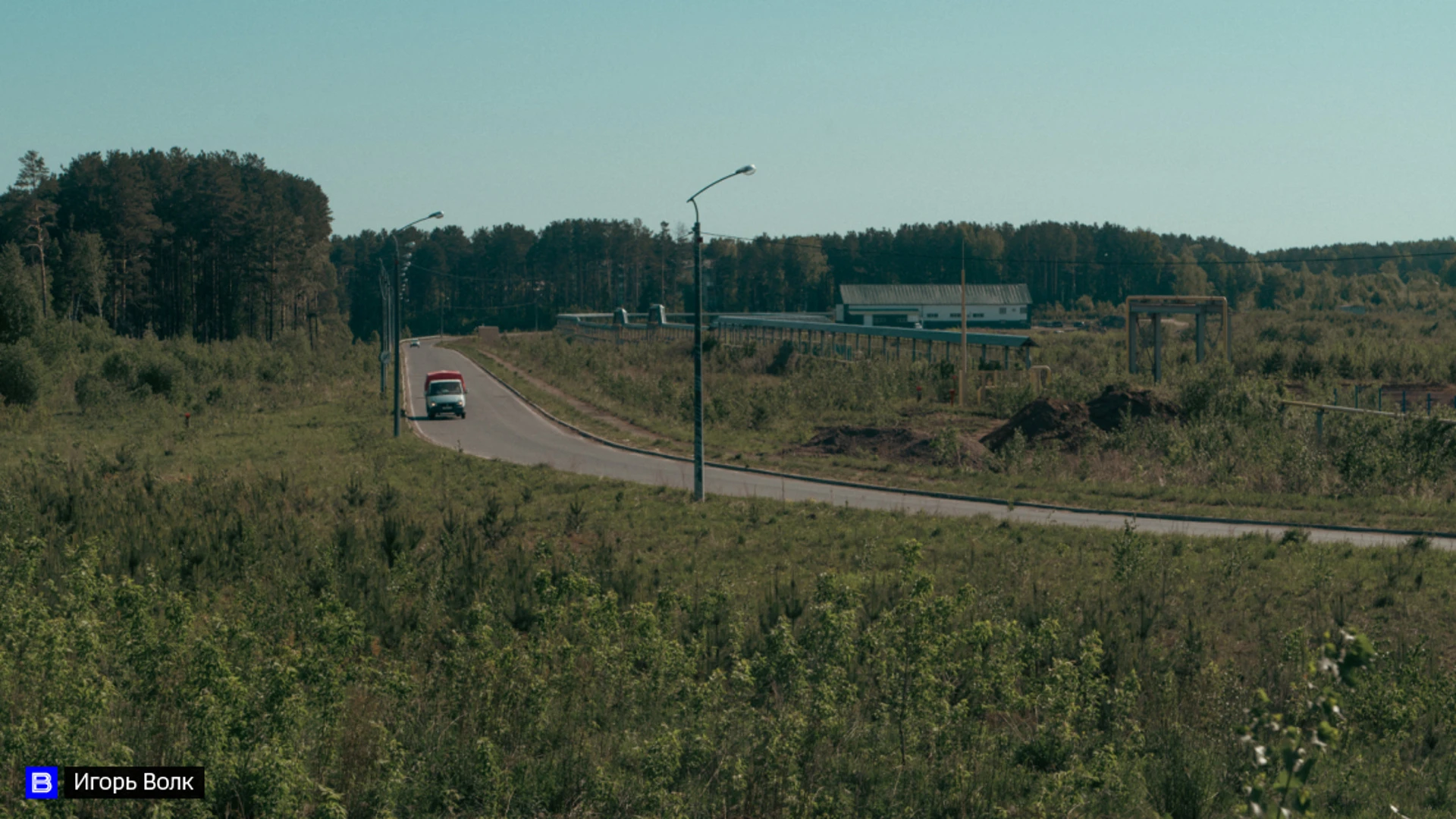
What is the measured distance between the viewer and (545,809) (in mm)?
8000

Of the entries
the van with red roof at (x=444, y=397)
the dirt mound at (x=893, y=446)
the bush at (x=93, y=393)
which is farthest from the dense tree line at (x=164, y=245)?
the dirt mound at (x=893, y=446)

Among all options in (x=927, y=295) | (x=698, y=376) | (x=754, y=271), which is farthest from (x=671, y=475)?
(x=754, y=271)

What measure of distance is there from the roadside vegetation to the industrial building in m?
59.6

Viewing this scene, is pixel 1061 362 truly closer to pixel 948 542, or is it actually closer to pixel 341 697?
pixel 948 542

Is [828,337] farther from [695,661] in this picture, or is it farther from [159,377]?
[695,661]

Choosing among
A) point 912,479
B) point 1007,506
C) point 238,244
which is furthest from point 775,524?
point 238,244

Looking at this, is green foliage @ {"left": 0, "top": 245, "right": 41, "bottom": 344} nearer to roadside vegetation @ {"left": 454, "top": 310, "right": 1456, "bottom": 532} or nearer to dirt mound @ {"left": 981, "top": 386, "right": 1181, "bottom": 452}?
roadside vegetation @ {"left": 454, "top": 310, "right": 1456, "bottom": 532}

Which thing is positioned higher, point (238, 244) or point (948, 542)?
point (238, 244)

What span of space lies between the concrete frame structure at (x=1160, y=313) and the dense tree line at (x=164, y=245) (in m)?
63.9

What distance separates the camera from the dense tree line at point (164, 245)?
260 ft

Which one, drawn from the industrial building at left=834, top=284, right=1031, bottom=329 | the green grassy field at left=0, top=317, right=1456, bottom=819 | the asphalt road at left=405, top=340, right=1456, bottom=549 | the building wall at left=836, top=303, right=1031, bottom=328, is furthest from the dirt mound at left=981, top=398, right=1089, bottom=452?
the industrial building at left=834, top=284, right=1031, bottom=329

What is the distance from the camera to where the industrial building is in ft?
393

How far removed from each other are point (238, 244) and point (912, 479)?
82.1 m

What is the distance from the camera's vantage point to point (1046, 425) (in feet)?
105
